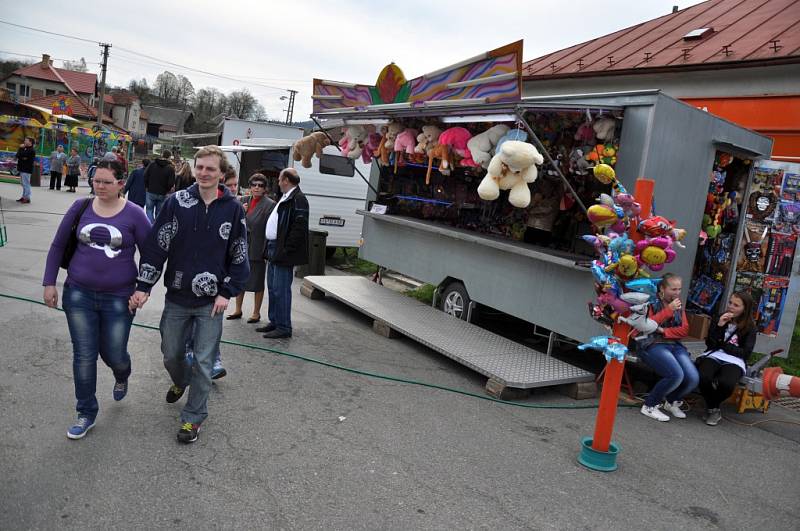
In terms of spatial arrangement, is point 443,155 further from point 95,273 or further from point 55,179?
point 55,179

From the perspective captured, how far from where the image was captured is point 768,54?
471 inches

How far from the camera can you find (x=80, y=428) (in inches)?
165

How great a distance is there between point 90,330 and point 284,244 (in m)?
3.01

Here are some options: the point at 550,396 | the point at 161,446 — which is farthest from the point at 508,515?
the point at 550,396

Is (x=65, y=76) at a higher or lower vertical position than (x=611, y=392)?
higher

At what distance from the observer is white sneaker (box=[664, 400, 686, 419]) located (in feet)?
19.9

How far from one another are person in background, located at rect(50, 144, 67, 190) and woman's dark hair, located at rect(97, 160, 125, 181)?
2130 cm

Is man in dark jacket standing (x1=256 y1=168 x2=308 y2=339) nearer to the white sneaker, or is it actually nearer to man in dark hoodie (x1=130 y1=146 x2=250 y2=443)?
man in dark hoodie (x1=130 y1=146 x2=250 y2=443)

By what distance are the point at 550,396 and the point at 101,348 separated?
4.16 metres

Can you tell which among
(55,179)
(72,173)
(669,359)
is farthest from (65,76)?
(669,359)

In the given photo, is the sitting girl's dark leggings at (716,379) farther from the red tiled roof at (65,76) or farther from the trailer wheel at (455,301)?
the red tiled roof at (65,76)

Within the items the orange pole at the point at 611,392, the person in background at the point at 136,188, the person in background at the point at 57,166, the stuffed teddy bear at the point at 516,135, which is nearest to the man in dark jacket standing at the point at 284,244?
the stuffed teddy bear at the point at 516,135

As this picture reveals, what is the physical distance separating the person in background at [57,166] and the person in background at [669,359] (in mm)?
22544

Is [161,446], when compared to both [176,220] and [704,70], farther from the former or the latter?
[704,70]
